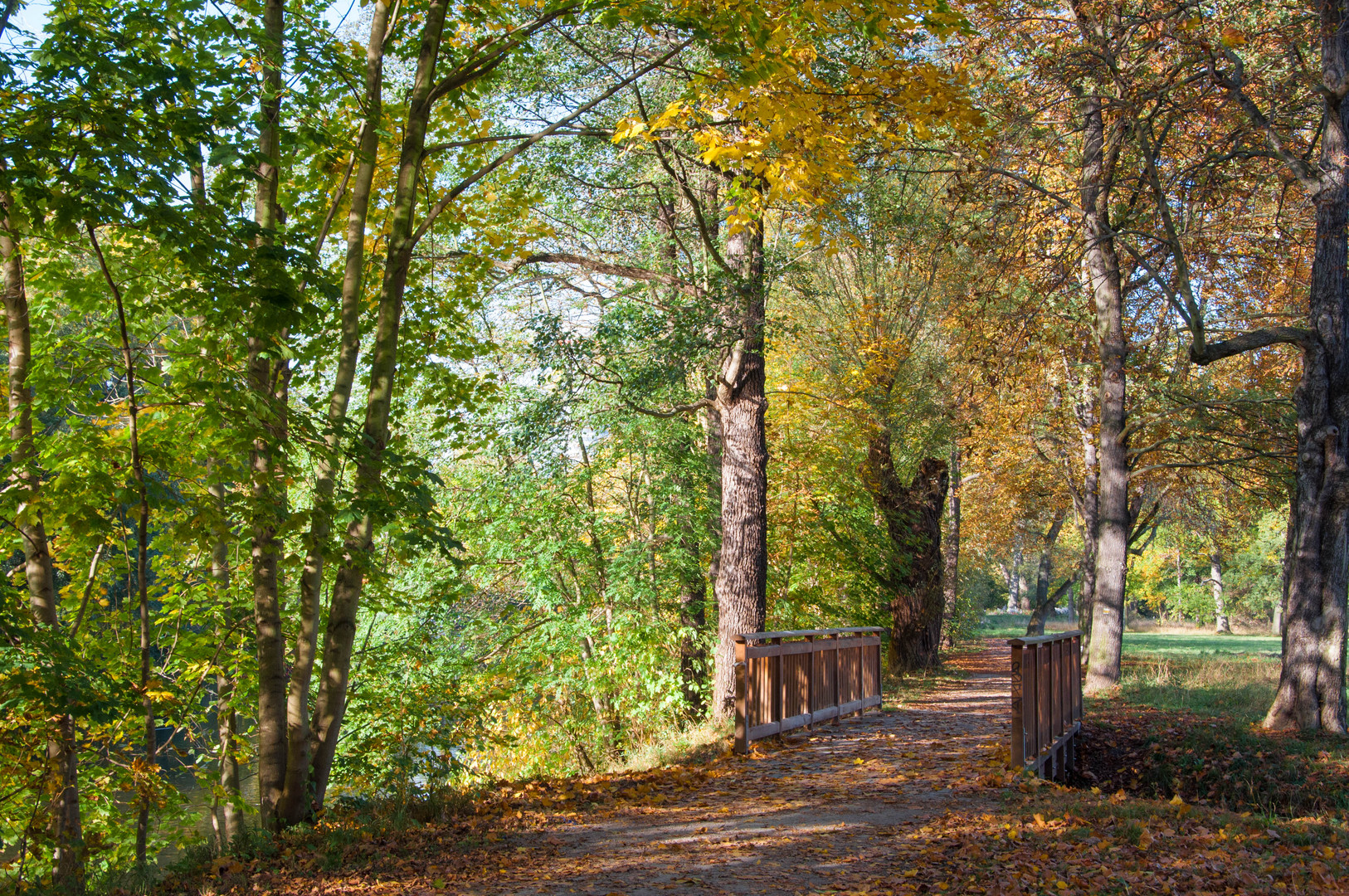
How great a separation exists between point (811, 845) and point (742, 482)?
570 centimetres

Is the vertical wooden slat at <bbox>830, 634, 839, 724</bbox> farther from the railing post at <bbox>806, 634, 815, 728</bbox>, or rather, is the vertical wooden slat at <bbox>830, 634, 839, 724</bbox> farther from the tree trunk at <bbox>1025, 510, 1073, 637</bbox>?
the tree trunk at <bbox>1025, 510, 1073, 637</bbox>

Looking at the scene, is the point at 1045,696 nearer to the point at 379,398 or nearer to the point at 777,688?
the point at 777,688

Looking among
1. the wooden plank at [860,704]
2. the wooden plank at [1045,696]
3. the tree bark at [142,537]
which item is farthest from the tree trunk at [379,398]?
the wooden plank at [860,704]

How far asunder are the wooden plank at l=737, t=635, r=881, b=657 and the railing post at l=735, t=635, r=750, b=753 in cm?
8

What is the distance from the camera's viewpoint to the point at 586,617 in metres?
14.4

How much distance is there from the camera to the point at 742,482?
11.4 meters

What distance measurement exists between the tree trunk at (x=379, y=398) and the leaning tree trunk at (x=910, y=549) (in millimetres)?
12172

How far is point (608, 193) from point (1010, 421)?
12921 mm

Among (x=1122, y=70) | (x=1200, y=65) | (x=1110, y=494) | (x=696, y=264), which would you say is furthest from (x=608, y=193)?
(x=1110, y=494)

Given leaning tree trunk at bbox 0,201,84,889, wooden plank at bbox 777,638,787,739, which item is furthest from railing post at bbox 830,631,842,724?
leaning tree trunk at bbox 0,201,84,889

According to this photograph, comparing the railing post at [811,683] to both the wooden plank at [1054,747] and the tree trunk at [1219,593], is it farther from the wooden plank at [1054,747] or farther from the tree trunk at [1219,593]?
the tree trunk at [1219,593]

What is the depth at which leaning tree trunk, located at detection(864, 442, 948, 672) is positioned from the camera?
730 inches

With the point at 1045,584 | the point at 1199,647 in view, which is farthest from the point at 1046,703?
the point at 1199,647

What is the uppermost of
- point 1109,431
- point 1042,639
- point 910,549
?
point 1109,431
